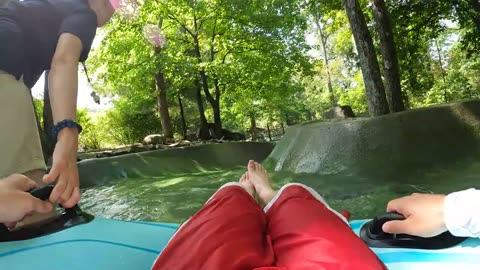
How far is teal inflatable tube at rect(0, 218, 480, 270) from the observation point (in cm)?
97

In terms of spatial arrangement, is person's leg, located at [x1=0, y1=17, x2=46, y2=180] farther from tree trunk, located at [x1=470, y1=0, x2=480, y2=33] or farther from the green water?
tree trunk, located at [x1=470, y1=0, x2=480, y2=33]

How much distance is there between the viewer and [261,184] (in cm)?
194

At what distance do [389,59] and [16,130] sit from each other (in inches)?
206

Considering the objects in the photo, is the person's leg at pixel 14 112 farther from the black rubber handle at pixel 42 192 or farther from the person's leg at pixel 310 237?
the person's leg at pixel 310 237

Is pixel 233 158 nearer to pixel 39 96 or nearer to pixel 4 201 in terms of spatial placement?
pixel 4 201

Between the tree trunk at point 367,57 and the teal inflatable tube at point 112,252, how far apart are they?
4.10 metres

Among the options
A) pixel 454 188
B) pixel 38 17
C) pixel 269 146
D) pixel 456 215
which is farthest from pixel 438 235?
pixel 269 146

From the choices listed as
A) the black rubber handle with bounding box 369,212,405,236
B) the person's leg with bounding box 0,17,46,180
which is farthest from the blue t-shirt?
the black rubber handle with bounding box 369,212,405,236

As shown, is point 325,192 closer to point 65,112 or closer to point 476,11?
point 65,112

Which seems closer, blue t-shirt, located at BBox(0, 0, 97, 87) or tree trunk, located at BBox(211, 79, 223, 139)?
blue t-shirt, located at BBox(0, 0, 97, 87)

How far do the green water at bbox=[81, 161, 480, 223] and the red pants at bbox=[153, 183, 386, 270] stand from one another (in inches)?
71.3

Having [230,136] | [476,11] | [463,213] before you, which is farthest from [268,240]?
[230,136]

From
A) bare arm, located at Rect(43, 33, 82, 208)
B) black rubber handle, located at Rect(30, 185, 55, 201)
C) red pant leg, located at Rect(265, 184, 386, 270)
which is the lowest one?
red pant leg, located at Rect(265, 184, 386, 270)

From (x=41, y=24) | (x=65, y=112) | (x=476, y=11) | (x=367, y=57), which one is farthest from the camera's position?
(x=476, y=11)
